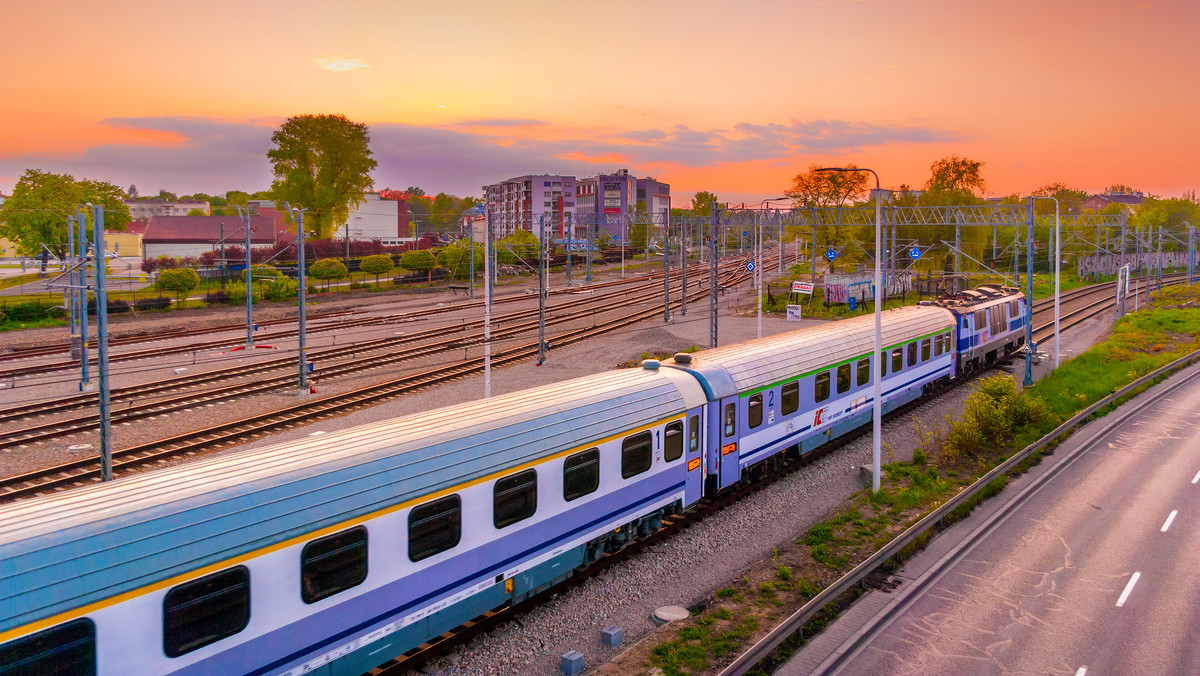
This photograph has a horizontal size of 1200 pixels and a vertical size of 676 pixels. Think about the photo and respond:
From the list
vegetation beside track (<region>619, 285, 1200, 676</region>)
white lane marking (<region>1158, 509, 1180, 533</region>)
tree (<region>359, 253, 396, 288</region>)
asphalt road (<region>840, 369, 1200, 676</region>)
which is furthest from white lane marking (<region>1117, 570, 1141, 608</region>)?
tree (<region>359, 253, 396, 288</region>)

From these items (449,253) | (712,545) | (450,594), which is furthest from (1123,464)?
(449,253)

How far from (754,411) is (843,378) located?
17.3ft

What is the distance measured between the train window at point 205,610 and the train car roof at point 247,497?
0.76ft

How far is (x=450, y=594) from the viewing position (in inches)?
441

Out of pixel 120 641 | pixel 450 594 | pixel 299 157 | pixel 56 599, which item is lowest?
pixel 450 594

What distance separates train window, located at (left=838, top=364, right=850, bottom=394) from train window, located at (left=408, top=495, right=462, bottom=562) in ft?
45.8

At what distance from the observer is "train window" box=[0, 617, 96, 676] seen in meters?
7.18

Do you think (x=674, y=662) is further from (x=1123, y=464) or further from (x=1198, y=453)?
(x=1198, y=453)

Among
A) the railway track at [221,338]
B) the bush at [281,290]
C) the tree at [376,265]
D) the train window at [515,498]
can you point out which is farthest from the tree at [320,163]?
the train window at [515,498]

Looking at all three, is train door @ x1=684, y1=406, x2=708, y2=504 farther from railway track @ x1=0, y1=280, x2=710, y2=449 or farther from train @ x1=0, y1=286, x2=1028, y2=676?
railway track @ x1=0, y1=280, x2=710, y2=449

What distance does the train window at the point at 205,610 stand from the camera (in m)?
8.26

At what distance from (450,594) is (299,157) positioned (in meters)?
81.7

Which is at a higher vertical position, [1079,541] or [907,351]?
[907,351]

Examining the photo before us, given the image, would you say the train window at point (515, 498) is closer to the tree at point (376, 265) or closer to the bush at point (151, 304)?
the bush at point (151, 304)
